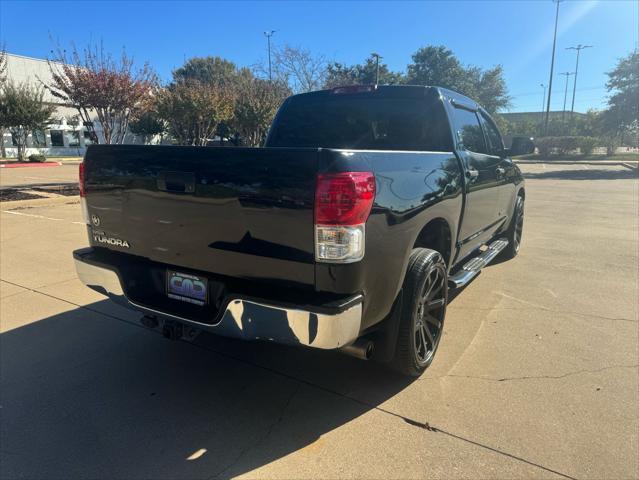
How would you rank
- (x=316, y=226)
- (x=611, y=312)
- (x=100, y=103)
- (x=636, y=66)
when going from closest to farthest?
(x=316, y=226) < (x=611, y=312) < (x=100, y=103) < (x=636, y=66)

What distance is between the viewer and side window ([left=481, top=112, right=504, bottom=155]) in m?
5.21

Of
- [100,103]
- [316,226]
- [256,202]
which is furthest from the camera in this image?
[100,103]

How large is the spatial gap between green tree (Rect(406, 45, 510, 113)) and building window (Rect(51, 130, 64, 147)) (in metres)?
37.7

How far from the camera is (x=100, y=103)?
12.9 metres

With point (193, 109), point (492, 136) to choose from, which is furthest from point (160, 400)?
point (193, 109)

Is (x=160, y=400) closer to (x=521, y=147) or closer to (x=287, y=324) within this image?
(x=287, y=324)

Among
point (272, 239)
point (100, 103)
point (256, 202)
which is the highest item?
point (100, 103)

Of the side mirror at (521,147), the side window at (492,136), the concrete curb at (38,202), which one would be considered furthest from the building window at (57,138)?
the side mirror at (521,147)

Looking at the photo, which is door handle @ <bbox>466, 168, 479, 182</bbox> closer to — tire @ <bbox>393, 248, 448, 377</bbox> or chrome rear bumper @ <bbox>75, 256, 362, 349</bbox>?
tire @ <bbox>393, 248, 448, 377</bbox>

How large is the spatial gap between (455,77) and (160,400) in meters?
61.1

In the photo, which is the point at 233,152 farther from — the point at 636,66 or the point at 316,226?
the point at 636,66

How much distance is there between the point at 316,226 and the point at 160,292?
123 cm

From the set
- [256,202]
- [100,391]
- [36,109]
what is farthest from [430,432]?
[36,109]

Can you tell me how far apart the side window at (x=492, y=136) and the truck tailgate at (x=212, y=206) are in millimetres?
3577
